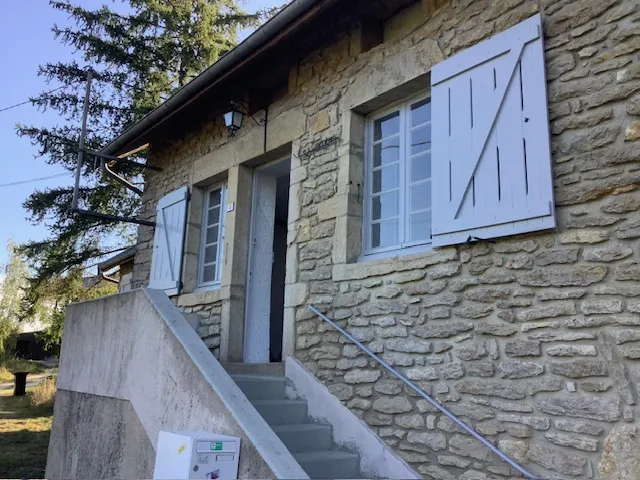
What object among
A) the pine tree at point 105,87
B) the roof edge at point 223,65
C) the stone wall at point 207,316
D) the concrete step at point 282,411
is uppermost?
the pine tree at point 105,87

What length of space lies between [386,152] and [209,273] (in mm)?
2846

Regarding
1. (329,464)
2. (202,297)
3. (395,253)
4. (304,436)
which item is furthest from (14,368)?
(395,253)

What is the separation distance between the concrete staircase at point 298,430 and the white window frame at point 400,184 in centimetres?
129

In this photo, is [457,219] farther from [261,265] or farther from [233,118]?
[233,118]

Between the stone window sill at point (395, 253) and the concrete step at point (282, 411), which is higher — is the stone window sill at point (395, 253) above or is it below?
above

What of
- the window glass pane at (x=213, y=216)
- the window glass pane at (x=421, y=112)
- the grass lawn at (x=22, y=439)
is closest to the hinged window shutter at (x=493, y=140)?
the window glass pane at (x=421, y=112)

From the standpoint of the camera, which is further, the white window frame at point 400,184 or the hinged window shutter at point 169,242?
the hinged window shutter at point 169,242

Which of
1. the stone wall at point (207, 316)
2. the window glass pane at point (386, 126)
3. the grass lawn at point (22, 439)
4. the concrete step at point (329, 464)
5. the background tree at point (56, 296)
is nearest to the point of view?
the concrete step at point (329, 464)

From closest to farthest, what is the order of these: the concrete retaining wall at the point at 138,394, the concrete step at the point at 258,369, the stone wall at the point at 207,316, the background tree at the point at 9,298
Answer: the concrete retaining wall at the point at 138,394, the concrete step at the point at 258,369, the stone wall at the point at 207,316, the background tree at the point at 9,298

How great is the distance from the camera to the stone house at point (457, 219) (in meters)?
2.81

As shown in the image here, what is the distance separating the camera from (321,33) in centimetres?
483

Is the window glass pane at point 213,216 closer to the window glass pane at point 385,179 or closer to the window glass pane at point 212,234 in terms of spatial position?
the window glass pane at point 212,234

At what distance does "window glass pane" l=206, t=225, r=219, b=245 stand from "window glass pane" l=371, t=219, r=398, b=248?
101 inches

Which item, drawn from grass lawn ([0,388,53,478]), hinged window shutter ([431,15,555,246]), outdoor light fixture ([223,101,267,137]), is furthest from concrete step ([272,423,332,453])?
grass lawn ([0,388,53,478])
